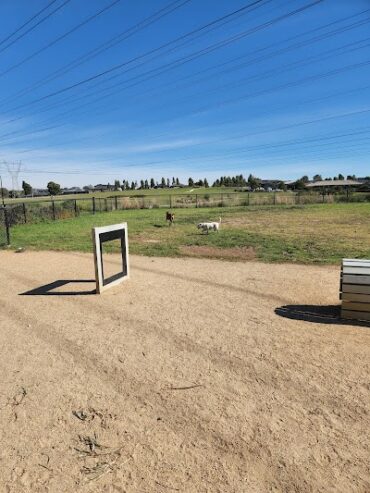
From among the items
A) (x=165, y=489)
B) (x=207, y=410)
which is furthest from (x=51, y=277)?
(x=165, y=489)

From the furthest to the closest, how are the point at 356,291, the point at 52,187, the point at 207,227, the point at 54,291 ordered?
the point at 52,187, the point at 207,227, the point at 54,291, the point at 356,291

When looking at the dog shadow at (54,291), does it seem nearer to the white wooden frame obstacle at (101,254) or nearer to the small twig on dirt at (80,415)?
the white wooden frame obstacle at (101,254)

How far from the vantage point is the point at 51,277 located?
326 inches

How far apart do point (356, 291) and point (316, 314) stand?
28.1 inches

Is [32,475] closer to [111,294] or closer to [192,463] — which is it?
[192,463]

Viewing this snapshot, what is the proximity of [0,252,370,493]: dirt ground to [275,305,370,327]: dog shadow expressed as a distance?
0.09 ft

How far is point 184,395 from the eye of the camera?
3396 millimetres

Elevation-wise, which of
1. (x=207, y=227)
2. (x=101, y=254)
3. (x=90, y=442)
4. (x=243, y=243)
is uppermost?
(x=101, y=254)

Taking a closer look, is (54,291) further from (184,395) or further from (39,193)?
(39,193)

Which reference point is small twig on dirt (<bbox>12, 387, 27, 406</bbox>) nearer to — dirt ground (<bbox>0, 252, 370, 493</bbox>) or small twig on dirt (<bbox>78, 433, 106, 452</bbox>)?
dirt ground (<bbox>0, 252, 370, 493</bbox>)

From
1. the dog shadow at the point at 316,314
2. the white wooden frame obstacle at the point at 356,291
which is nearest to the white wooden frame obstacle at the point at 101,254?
the dog shadow at the point at 316,314

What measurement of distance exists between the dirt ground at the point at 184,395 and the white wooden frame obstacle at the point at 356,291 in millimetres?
248

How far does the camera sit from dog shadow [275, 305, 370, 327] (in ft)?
17.0

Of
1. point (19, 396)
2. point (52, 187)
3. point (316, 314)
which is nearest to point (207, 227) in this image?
point (316, 314)
